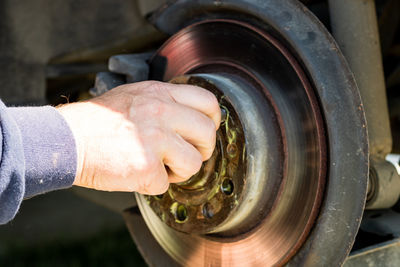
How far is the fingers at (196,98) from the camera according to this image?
0.86 m

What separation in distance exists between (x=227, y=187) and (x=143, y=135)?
20 centimetres

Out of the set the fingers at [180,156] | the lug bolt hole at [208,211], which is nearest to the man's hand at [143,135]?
the fingers at [180,156]

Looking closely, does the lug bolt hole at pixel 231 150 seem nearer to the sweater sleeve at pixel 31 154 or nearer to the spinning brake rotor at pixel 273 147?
the spinning brake rotor at pixel 273 147

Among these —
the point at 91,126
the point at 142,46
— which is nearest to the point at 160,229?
the point at 91,126

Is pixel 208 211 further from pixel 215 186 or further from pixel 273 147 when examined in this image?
pixel 273 147

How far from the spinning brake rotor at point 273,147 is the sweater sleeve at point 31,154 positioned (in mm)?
273

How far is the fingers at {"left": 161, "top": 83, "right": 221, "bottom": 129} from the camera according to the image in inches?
33.9

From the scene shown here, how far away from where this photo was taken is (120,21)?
173 centimetres

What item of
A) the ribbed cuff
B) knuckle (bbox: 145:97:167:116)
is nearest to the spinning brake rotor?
knuckle (bbox: 145:97:167:116)

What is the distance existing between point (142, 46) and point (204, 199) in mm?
930

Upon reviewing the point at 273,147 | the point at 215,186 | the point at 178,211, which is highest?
the point at 273,147

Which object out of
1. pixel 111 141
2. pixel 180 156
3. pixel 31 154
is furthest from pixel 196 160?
pixel 31 154

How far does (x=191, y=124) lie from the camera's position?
0.83m

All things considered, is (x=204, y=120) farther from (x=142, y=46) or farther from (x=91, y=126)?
(x=142, y=46)
